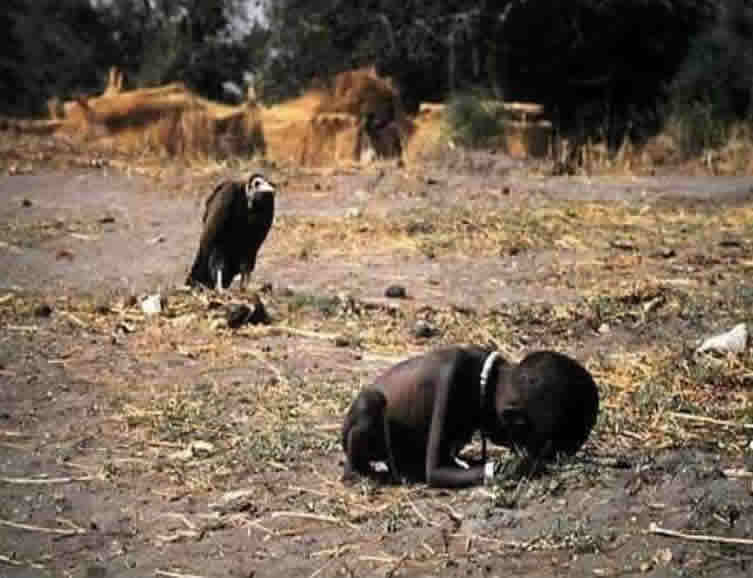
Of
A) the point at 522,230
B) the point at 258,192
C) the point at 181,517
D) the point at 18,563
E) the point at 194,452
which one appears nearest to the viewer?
the point at 18,563

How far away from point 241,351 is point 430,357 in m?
2.49

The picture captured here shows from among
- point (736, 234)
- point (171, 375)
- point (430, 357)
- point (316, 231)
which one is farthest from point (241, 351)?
point (736, 234)

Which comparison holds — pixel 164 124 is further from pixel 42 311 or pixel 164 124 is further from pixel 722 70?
pixel 42 311

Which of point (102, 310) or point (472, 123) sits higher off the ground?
point (472, 123)

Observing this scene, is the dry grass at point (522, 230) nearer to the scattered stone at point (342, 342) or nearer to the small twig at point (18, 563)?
the scattered stone at point (342, 342)

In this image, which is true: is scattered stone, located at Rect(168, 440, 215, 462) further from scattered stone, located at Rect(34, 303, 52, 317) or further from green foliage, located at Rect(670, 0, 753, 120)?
green foliage, located at Rect(670, 0, 753, 120)

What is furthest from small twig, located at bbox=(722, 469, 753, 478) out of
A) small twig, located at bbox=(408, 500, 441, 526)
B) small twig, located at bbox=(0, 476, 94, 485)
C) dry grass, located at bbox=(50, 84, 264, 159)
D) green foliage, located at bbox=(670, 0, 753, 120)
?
green foliage, located at bbox=(670, 0, 753, 120)

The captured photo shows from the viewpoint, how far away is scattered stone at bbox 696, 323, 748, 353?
6824mm

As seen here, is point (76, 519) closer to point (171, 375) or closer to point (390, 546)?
point (390, 546)

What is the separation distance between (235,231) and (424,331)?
1.67 metres

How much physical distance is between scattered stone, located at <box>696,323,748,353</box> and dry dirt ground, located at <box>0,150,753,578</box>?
0.10m

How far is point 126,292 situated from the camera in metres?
9.13

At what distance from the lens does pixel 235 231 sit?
891 centimetres

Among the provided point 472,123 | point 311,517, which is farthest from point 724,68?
point 311,517
